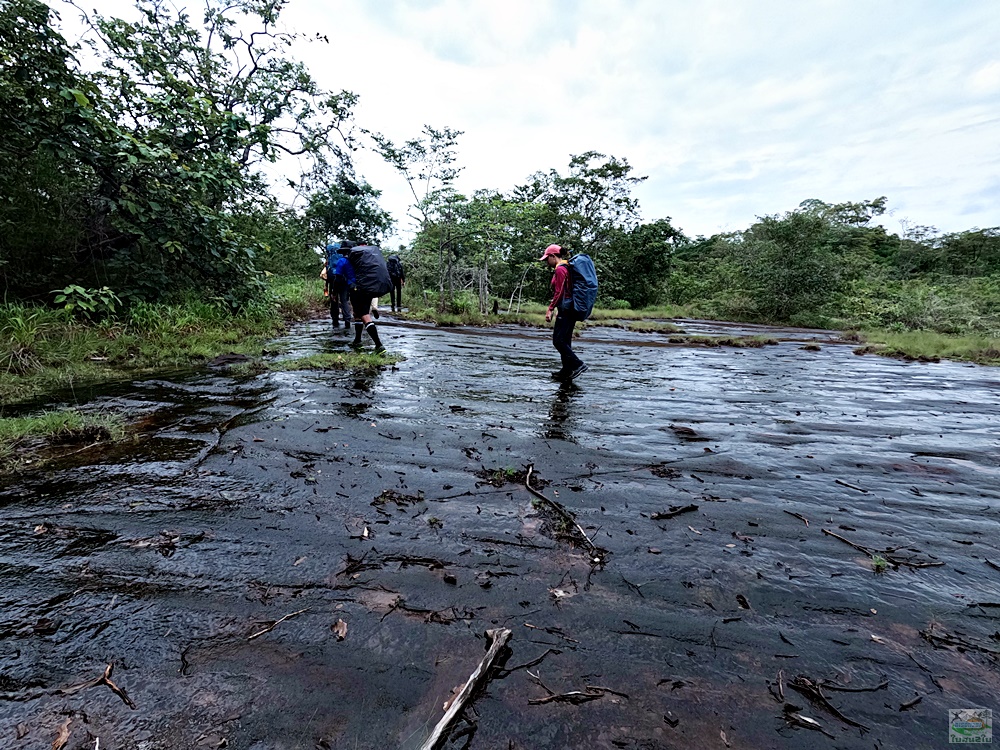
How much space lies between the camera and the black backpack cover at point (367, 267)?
7559 millimetres

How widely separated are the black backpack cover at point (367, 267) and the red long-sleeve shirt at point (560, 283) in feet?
10.1

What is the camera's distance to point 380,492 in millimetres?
3242

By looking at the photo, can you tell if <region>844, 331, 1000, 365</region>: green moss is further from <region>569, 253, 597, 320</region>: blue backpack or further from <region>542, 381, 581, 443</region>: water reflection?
<region>542, 381, 581, 443</region>: water reflection

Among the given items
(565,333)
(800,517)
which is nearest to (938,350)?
(565,333)

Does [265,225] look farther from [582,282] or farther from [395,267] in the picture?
[582,282]

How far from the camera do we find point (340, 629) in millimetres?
1955

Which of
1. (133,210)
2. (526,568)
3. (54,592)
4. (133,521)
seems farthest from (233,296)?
(526,568)

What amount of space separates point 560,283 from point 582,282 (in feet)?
1.09

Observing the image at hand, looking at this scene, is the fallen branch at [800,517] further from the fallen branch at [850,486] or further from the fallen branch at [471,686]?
the fallen branch at [471,686]

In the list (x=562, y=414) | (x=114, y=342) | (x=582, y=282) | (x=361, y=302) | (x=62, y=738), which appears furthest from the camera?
(x=361, y=302)

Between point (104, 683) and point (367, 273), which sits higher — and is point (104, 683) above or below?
below

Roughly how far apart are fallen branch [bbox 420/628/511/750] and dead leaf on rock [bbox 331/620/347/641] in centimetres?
60

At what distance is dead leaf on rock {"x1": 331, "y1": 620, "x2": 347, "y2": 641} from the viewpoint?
75.5 inches

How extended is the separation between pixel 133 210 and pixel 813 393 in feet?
38.1
